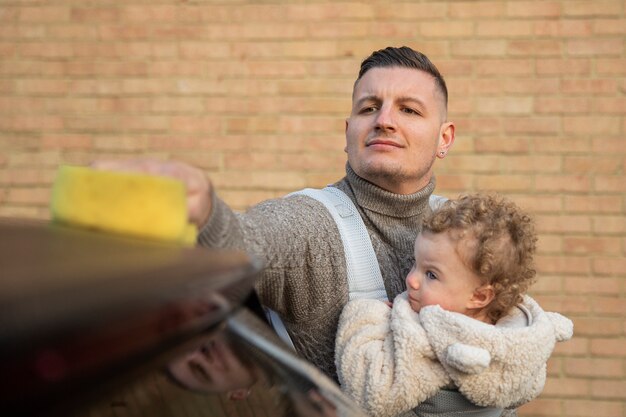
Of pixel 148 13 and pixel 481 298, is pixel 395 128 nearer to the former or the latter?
pixel 481 298

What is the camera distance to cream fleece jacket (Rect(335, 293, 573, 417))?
2039mm

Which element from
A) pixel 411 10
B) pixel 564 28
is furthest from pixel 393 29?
pixel 564 28

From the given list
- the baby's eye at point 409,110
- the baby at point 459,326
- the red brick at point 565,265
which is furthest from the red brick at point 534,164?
the baby at point 459,326

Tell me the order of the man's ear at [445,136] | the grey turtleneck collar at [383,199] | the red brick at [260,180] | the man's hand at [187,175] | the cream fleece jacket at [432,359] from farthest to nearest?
the red brick at [260,180], the man's ear at [445,136], the grey turtleneck collar at [383,199], the cream fleece jacket at [432,359], the man's hand at [187,175]

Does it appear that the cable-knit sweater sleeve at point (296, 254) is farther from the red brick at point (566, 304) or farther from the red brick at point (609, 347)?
the red brick at point (609, 347)

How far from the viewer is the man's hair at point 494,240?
7.22ft

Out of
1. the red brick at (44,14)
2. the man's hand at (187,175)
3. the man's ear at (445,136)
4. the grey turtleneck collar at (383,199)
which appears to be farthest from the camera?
the red brick at (44,14)

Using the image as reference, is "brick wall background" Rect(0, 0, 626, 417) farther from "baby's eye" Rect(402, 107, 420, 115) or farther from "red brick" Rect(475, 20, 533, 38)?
"baby's eye" Rect(402, 107, 420, 115)

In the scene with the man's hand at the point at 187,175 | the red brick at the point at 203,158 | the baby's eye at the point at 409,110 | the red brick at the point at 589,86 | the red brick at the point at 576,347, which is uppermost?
the red brick at the point at 589,86

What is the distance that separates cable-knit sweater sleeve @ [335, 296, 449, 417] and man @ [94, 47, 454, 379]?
16 cm

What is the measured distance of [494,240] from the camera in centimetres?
221

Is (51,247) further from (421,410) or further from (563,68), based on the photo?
(563,68)

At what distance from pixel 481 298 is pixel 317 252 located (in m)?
0.43

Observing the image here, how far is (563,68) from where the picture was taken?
167 inches
